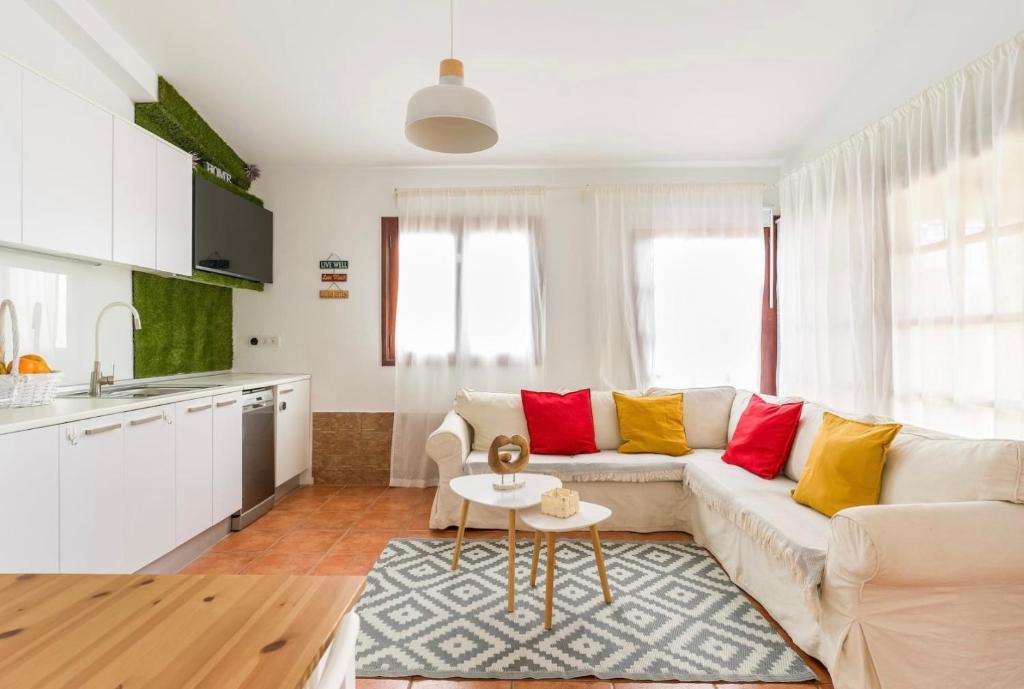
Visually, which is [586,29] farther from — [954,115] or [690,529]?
[690,529]

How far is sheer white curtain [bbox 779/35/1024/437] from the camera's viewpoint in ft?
7.32

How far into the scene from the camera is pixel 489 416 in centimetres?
383

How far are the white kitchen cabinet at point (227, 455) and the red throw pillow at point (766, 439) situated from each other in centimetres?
308

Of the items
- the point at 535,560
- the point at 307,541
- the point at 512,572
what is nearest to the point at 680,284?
the point at 535,560

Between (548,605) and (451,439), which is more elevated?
(451,439)

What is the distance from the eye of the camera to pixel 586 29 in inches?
116

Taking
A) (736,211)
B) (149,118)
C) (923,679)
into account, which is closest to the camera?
(923,679)

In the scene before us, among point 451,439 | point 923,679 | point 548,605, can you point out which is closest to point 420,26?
point 451,439

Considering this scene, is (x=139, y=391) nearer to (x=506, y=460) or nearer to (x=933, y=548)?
(x=506, y=460)

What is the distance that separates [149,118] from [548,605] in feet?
12.2

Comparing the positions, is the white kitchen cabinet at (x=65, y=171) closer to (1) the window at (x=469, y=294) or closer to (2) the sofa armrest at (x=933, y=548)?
(1) the window at (x=469, y=294)

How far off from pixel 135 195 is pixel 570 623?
3136mm

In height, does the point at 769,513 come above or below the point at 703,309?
below

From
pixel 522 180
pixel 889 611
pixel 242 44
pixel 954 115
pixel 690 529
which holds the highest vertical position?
pixel 242 44
